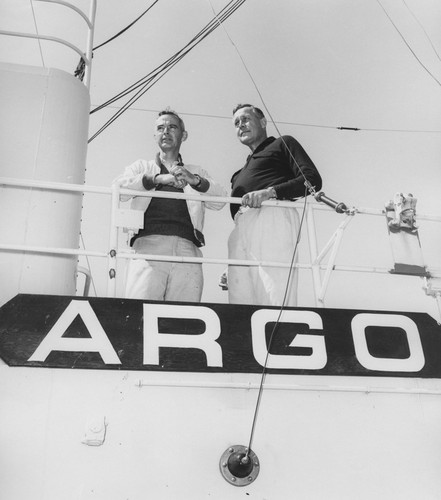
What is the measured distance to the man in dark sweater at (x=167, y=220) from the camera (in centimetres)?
387

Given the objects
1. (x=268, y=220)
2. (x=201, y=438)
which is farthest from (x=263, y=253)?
(x=201, y=438)

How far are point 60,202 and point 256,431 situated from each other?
6.61 ft

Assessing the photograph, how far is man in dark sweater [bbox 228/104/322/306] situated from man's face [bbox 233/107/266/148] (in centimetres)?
13

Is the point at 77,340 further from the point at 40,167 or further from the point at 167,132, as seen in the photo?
the point at 167,132

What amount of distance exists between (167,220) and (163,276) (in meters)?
0.47

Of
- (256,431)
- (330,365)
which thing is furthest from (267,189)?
(256,431)

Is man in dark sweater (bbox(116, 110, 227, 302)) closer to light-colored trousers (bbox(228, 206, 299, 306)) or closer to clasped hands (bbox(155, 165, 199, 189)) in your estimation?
clasped hands (bbox(155, 165, 199, 189))

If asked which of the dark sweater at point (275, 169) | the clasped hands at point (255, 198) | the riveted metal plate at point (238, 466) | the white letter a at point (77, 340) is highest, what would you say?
the dark sweater at point (275, 169)

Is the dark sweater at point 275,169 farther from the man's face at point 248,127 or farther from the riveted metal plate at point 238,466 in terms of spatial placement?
the riveted metal plate at point 238,466

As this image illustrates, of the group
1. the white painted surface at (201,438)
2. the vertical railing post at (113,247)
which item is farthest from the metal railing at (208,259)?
the white painted surface at (201,438)

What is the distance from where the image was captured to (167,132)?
4430 mm

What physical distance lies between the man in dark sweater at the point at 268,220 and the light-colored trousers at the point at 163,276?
0.92 ft

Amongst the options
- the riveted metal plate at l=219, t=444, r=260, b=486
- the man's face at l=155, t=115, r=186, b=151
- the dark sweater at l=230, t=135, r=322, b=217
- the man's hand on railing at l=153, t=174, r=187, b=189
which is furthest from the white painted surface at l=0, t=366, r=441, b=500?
the man's face at l=155, t=115, r=186, b=151

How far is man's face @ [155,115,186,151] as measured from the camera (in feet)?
14.5
